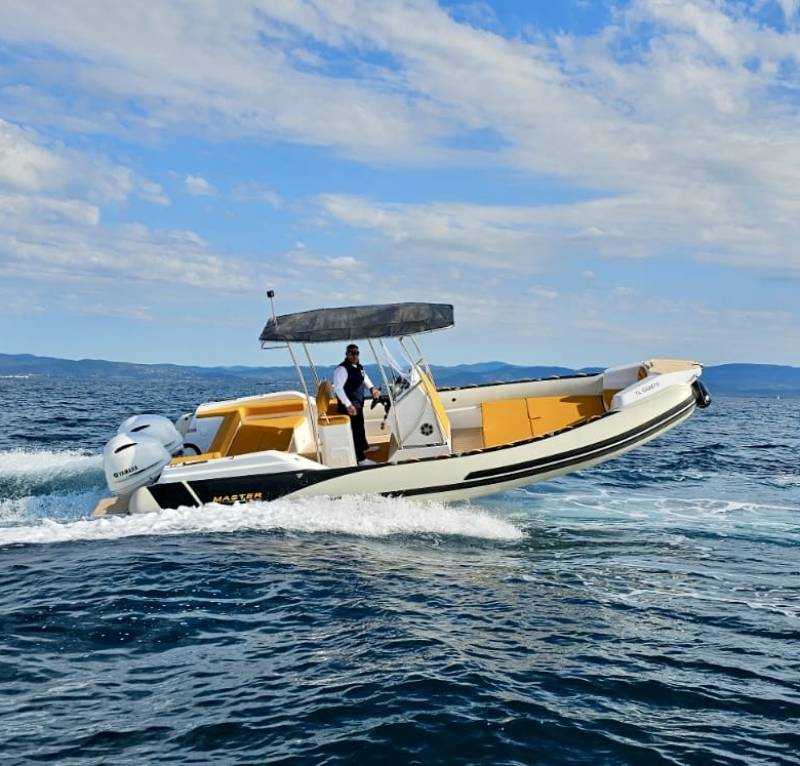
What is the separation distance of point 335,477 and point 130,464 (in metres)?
2.98

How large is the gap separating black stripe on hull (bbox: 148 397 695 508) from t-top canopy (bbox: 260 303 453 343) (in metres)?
1.94

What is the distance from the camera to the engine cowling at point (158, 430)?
1254 cm

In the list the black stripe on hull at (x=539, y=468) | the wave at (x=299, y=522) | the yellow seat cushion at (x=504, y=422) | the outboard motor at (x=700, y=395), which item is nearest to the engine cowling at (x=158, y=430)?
the wave at (x=299, y=522)

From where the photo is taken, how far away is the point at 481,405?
14.3 metres

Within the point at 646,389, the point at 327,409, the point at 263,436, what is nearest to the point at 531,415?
the point at 646,389

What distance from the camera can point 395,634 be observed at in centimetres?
704

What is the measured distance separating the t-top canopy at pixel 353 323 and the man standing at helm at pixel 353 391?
0.51m

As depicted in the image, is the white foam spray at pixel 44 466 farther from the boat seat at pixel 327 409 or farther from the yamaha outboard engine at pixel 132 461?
the boat seat at pixel 327 409

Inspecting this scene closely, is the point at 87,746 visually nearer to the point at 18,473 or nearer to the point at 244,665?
the point at 244,665

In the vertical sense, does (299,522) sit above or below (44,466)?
below

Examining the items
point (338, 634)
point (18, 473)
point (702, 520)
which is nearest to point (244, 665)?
point (338, 634)

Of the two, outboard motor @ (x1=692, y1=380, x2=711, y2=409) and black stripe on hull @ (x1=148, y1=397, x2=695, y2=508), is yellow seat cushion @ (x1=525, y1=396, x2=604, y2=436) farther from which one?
outboard motor @ (x1=692, y1=380, x2=711, y2=409)

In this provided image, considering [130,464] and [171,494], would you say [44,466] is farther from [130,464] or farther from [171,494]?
[171,494]

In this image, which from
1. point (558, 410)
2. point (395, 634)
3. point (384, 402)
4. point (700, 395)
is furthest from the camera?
point (558, 410)
